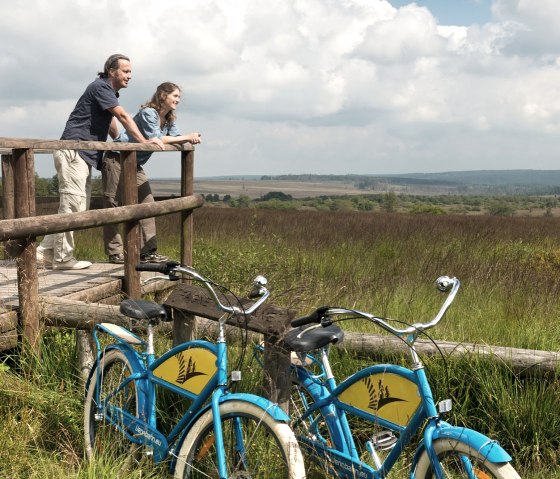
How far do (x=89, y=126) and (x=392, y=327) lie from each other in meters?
4.58

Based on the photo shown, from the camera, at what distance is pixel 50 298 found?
511 cm

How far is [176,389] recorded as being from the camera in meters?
3.33

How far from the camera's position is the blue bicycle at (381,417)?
251cm

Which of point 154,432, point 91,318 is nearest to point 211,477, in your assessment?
point 154,432

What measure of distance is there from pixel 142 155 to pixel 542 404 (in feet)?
14.4

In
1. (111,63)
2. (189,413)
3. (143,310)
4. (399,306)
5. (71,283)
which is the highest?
(111,63)

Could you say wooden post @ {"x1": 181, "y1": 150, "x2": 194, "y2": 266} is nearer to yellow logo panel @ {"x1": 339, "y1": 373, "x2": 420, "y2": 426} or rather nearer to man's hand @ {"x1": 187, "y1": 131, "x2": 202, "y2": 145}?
man's hand @ {"x1": 187, "y1": 131, "x2": 202, "y2": 145}

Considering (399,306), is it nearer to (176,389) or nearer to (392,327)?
(176,389)

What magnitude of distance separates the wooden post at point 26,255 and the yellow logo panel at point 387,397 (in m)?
2.58

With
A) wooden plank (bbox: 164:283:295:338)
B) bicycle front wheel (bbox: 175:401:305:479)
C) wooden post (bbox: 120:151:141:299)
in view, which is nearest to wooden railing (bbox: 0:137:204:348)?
wooden post (bbox: 120:151:141:299)

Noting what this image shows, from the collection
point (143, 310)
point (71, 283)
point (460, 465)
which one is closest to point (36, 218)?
point (143, 310)

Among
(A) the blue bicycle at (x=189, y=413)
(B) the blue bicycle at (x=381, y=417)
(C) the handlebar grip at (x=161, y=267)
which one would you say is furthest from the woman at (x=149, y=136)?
(B) the blue bicycle at (x=381, y=417)

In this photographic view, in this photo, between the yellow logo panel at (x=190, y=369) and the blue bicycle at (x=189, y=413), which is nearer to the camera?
the blue bicycle at (x=189, y=413)

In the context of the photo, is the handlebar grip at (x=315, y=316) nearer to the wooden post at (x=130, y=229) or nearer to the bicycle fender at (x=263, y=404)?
the bicycle fender at (x=263, y=404)
